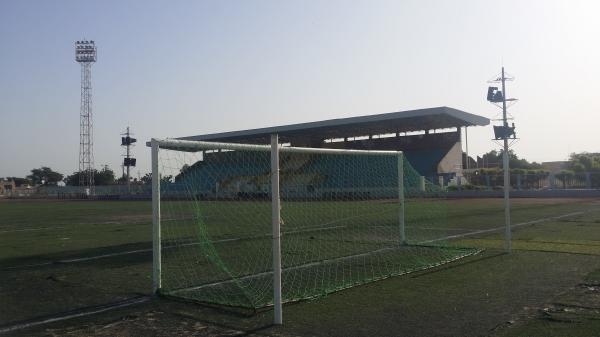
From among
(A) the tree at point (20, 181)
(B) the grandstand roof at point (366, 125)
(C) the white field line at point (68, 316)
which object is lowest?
(C) the white field line at point (68, 316)

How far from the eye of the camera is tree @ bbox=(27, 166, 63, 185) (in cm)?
13625

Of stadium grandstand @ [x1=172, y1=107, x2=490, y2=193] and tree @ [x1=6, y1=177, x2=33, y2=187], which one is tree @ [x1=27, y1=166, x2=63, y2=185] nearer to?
tree @ [x1=6, y1=177, x2=33, y2=187]

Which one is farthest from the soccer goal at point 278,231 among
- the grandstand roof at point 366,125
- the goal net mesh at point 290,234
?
the grandstand roof at point 366,125

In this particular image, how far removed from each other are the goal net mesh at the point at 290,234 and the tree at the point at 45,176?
125619 mm

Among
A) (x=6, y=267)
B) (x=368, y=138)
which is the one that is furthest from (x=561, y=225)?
(x=368, y=138)

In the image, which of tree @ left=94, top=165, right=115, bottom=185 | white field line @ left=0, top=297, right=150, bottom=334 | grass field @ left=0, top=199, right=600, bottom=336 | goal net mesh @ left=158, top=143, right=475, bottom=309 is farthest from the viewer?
tree @ left=94, top=165, right=115, bottom=185

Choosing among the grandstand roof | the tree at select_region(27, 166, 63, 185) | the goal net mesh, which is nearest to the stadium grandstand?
the grandstand roof

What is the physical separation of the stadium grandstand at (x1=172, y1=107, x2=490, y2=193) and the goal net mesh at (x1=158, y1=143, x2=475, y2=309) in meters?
27.4

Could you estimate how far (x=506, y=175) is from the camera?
1040 centimetres

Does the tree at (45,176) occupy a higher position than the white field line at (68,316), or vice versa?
the tree at (45,176)

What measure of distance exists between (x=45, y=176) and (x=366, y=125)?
109 metres

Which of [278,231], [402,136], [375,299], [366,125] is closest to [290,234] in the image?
[375,299]

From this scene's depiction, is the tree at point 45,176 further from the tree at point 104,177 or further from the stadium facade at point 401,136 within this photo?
the stadium facade at point 401,136

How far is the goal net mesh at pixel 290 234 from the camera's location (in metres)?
7.80
